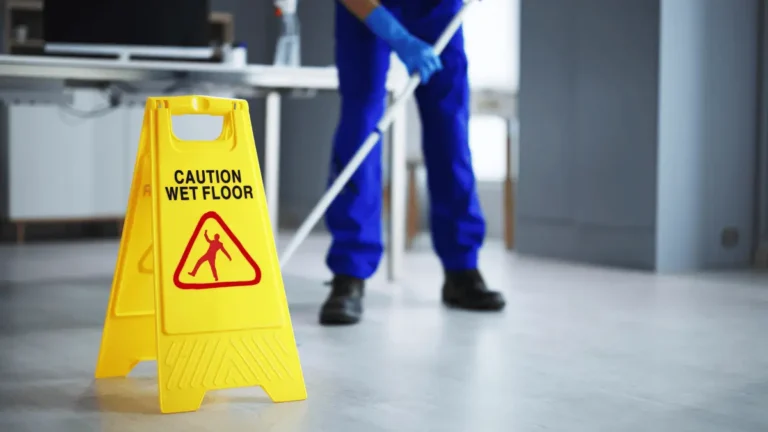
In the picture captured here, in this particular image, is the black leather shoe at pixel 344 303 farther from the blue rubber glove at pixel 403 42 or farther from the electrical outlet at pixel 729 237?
the electrical outlet at pixel 729 237

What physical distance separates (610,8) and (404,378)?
2448mm

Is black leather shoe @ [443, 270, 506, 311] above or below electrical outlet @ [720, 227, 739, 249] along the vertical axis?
above

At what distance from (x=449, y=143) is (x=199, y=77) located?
83cm

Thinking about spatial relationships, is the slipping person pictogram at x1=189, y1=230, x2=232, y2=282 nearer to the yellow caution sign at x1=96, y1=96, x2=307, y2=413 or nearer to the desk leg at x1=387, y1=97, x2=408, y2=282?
the yellow caution sign at x1=96, y1=96, x2=307, y2=413

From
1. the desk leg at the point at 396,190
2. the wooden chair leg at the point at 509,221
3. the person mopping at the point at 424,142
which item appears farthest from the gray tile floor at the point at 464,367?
the wooden chair leg at the point at 509,221

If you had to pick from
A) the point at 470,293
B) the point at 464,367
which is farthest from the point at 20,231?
the point at 464,367

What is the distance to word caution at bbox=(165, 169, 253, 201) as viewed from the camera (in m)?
1.47

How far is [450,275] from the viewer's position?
2.51 meters

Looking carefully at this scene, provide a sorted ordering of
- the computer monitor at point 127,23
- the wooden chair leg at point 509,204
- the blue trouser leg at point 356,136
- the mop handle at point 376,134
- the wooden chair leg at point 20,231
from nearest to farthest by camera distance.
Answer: the mop handle at point 376,134
the blue trouser leg at point 356,136
the computer monitor at point 127,23
the wooden chair leg at point 509,204
the wooden chair leg at point 20,231

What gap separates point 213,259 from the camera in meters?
1.47

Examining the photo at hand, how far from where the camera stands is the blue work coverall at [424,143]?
7.72 ft

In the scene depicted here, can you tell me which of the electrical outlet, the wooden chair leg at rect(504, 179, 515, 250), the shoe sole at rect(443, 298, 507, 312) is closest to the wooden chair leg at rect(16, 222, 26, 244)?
the wooden chair leg at rect(504, 179, 515, 250)

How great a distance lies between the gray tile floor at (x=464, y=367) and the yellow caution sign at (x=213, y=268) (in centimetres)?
6

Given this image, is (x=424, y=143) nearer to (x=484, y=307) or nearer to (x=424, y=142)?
(x=424, y=142)
